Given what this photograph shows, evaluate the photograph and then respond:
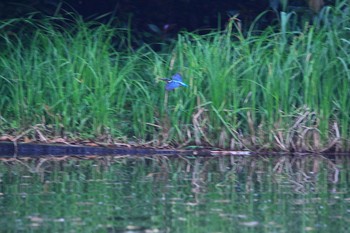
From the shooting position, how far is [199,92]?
1053 centimetres

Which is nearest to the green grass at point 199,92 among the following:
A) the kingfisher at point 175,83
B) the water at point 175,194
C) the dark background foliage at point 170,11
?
the kingfisher at point 175,83

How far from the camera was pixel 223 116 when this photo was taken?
34.1 feet

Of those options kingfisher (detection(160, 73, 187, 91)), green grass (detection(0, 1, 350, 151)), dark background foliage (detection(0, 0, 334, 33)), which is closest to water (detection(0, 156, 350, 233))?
green grass (detection(0, 1, 350, 151))

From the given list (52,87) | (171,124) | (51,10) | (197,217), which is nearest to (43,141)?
(52,87)

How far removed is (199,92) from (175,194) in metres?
2.95

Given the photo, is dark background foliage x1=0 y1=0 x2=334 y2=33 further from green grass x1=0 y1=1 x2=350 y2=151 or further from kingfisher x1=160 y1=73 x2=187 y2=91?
kingfisher x1=160 y1=73 x2=187 y2=91

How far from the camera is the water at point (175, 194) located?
259 inches

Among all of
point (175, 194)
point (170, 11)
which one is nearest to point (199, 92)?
point (175, 194)

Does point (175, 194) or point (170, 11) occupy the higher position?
point (170, 11)

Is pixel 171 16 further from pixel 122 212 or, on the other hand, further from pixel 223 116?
pixel 122 212

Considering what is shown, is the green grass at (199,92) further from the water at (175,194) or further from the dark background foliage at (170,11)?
the dark background foliage at (170,11)

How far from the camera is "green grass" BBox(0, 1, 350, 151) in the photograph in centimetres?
1035

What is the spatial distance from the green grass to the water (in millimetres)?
433

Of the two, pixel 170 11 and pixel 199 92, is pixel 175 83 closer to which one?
pixel 199 92
